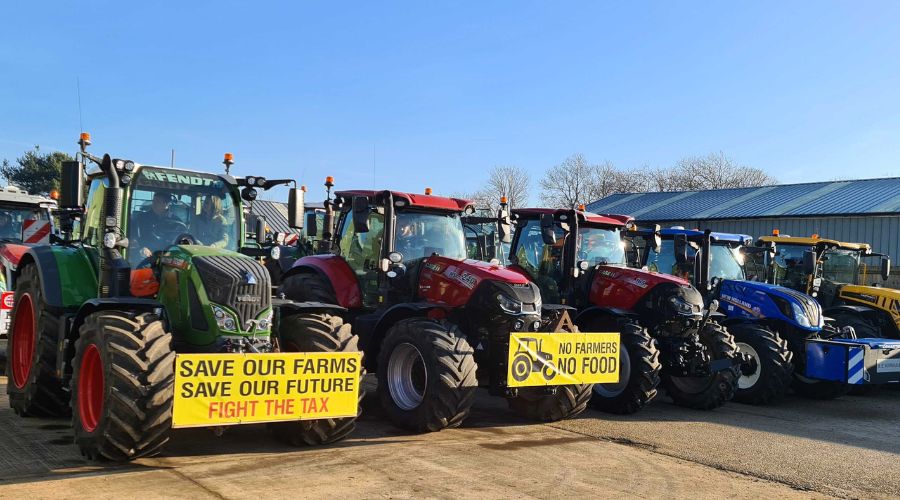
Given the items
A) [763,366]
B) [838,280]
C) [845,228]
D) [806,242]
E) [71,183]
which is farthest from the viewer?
[845,228]

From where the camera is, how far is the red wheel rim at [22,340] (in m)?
7.46

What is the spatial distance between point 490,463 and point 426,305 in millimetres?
1971

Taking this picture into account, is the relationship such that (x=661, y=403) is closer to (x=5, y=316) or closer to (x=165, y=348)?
(x=165, y=348)

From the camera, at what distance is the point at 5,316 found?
385 inches

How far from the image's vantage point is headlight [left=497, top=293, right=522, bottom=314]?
300 inches

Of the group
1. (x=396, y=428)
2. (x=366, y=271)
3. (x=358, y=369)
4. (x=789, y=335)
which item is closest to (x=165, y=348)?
(x=358, y=369)

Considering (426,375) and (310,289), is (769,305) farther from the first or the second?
(310,289)

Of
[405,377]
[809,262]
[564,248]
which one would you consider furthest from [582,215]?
[809,262]

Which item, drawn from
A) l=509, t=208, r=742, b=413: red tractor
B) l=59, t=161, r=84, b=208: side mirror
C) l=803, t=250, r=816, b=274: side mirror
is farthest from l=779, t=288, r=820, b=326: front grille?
l=59, t=161, r=84, b=208: side mirror

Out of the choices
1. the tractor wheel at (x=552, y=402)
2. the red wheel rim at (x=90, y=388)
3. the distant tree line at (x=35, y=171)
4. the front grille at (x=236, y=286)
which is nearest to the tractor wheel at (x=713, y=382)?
the tractor wheel at (x=552, y=402)

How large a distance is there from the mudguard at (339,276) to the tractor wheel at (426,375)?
3.99 feet

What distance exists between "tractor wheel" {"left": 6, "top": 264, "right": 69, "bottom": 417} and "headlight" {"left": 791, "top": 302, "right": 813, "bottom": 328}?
9.02m

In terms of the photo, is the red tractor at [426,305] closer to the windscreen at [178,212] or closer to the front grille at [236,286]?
the windscreen at [178,212]

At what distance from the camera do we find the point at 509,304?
764 cm
